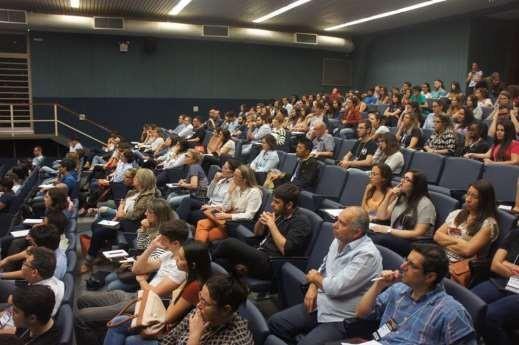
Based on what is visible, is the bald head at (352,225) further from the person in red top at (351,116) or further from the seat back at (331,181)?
the person in red top at (351,116)

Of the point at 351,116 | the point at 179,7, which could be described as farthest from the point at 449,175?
the point at 179,7

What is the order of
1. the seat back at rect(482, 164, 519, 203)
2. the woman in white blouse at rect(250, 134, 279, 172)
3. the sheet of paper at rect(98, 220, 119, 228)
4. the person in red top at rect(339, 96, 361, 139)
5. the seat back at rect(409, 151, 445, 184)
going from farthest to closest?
the person in red top at rect(339, 96, 361, 139)
the woman in white blouse at rect(250, 134, 279, 172)
the seat back at rect(409, 151, 445, 184)
the sheet of paper at rect(98, 220, 119, 228)
the seat back at rect(482, 164, 519, 203)

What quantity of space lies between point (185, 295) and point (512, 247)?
1892 mm

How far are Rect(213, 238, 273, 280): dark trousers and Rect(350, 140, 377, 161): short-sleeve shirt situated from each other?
316 cm

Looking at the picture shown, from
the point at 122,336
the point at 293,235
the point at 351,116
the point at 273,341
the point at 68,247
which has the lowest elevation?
the point at 122,336

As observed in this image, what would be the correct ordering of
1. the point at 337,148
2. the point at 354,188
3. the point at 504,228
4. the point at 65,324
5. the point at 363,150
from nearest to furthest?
the point at 65,324 < the point at 504,228 < the point at 354,188 < the point at 363,150 < the point at 337,148

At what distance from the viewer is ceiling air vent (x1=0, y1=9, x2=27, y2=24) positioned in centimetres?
1033

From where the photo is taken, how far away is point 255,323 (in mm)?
2174

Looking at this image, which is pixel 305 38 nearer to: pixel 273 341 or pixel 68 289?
pixel 68 289

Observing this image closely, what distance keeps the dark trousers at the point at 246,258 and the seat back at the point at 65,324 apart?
1152 mm

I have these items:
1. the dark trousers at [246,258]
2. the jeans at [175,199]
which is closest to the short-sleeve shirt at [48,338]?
the dark trousers at [246,258]

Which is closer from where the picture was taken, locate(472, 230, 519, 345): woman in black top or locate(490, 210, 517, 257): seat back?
locate(472, 230, 519, 345): woman in black top

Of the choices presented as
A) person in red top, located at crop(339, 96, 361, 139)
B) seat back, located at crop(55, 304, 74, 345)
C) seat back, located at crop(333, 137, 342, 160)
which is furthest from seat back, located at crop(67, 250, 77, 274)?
person in red top, located at crop(339, 96, 361, 139)

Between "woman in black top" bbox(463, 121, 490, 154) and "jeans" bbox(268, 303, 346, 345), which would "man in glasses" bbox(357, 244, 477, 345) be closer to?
"jeans" bbox(268, 303, 346, 345)
